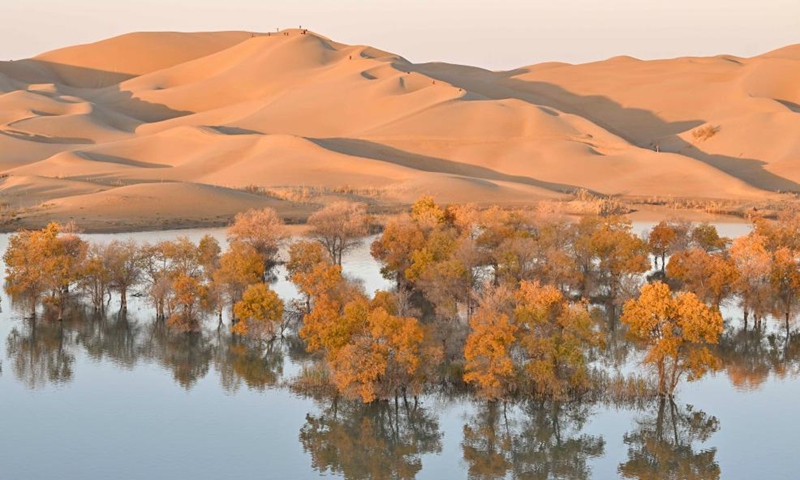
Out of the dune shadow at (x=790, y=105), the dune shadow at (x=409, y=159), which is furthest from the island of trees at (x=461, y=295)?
the dune shadow at (x=790, y=105)

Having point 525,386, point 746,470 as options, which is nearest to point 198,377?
point 525,386

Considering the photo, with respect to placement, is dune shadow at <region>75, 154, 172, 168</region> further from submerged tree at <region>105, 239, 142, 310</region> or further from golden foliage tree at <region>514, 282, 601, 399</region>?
golden foliage tree at <region>514, 282, 601, 399</region>

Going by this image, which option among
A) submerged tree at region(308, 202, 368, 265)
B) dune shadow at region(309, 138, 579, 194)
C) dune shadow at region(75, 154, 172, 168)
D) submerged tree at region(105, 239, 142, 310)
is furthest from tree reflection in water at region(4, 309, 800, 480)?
dune shadow at region(75, 154, 172, 168)

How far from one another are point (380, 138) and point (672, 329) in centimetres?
9211

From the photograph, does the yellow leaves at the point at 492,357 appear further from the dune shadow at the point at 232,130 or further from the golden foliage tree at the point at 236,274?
the dune shadow at the point at 232,130

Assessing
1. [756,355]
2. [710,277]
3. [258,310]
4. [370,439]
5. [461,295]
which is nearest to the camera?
[370,439]

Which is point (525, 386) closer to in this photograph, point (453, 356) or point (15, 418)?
point (453, 356)

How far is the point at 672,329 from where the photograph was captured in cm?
3572

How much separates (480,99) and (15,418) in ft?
397

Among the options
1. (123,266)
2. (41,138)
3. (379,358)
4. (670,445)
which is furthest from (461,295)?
(41,138)

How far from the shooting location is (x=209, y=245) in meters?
50.3

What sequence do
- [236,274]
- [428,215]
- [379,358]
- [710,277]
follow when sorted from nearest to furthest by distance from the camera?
[379,358] → [236,274] → [710,277] → [428,215]

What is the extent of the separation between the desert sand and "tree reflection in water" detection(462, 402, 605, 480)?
45.3 metres

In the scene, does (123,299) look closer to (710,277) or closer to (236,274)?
(236,274)
